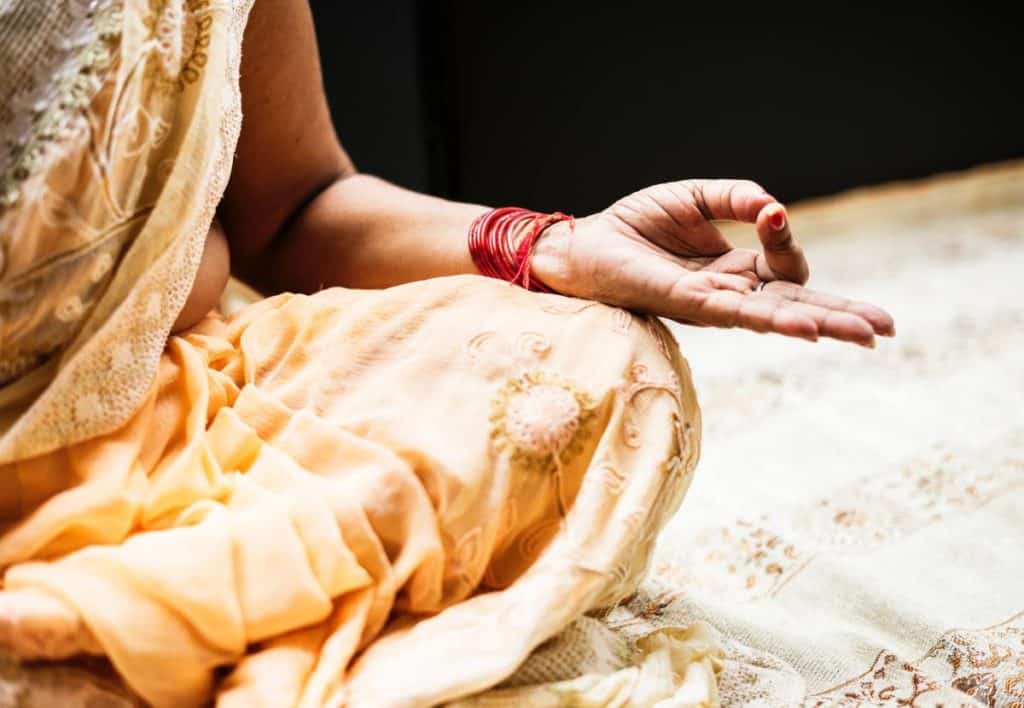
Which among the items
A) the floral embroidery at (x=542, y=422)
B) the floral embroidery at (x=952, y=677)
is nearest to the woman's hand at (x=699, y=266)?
the floral embroidery at (x=542, y=422)

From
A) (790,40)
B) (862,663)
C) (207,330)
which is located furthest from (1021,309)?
(207,330)

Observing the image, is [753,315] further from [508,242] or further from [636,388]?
[508,242]

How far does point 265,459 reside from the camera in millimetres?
623

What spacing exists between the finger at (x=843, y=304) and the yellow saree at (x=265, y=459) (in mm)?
87

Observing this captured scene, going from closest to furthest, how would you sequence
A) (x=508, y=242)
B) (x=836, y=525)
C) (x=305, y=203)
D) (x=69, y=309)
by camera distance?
(x=69, y=309)
(x=508, y=242)
(x=305, y=203)
(x=836, y=525)

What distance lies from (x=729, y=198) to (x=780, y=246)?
5 cm

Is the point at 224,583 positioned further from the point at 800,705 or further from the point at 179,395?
the point at 800,705

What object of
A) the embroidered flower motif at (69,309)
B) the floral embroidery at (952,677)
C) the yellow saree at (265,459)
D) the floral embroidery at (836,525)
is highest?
the embroidered flower motif at (69,309)

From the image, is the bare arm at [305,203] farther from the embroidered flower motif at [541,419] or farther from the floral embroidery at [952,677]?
the floral embroidery at [952,677]

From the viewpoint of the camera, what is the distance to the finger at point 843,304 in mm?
629

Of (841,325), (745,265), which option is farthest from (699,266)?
(841,325)

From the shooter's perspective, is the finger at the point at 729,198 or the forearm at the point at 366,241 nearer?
the finger at the point at 729,198

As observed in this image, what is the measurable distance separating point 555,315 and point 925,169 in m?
2.34

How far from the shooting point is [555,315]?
684 millimetres
